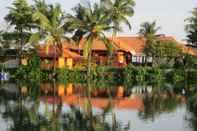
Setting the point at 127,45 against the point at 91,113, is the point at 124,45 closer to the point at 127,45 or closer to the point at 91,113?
the point at 127,45

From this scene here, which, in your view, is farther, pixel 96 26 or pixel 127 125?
pixel 96 26

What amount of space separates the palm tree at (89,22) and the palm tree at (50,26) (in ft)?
5.28

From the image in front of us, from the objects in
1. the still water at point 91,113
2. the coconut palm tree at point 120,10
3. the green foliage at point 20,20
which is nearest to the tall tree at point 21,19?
the green foliage at point 20,20

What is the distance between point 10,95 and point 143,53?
3459cm

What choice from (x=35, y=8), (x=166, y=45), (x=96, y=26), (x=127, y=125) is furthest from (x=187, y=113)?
(x=166, y=45)

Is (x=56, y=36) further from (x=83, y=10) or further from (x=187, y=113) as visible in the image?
(x=187, y=113)

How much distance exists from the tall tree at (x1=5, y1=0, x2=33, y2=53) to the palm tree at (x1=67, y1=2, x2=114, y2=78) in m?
6.17

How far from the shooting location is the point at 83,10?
162 ft

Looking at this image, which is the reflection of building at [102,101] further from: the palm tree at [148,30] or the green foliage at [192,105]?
the palm tree at [148,30]

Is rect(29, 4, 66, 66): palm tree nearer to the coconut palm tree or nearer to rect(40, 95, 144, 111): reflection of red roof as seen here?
the coconut palm tree

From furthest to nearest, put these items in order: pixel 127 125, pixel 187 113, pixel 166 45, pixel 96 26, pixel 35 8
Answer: pixel 166 45
pixel 35 8
pixel 96 26
pixel 187 113
pixel 127 125

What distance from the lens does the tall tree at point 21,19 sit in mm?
55094

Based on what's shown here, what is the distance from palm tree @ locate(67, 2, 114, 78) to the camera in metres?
49.4

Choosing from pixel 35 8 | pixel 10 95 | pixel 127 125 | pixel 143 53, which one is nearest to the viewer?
pixel 127 125
